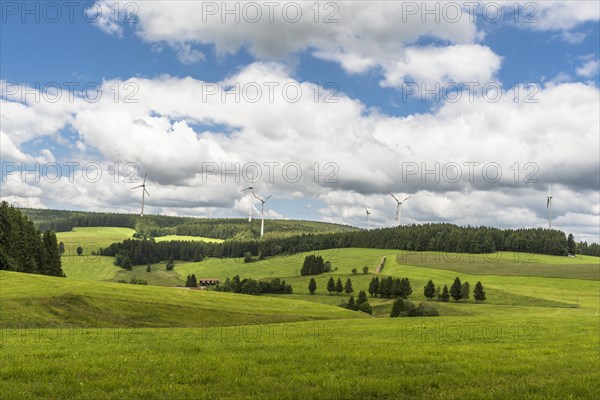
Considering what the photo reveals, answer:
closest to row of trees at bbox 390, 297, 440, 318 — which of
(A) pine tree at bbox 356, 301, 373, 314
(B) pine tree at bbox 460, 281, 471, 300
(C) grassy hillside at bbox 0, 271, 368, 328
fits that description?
(A) pine tree at bbox 356, 301, 373, 314

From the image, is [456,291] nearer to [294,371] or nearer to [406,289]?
[406,289]

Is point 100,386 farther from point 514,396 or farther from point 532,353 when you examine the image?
point 532,353

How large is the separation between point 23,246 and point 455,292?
123 metres

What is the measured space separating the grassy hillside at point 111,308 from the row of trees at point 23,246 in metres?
31.2

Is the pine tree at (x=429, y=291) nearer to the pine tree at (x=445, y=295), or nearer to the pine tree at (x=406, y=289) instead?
the pine tree at (x=445, y=295)

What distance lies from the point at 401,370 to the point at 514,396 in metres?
3.94

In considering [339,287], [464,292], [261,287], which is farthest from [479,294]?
[261,287]

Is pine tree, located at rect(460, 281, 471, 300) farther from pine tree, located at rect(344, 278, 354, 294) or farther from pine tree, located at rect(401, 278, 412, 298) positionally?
pine tree, located at rect(344, 278, 354, 294)

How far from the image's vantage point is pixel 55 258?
11638 cm

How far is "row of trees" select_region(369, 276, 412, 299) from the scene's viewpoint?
150 m

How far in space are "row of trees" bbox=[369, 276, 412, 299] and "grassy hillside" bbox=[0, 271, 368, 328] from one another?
82.5 m

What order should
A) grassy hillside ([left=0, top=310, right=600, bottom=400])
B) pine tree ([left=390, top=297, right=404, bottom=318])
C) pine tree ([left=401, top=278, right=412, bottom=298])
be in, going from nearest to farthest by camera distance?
grassy hillside ([left=0, top=310, right=600, bottom=400]) → pine tree ([left=390, top=297, right=404, bottom=318]) → pine tree ([left=401, top=278, right=412, bottom=298])

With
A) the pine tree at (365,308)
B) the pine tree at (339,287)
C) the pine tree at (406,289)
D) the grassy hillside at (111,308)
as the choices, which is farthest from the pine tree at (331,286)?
the grassy hillside at (111,308)

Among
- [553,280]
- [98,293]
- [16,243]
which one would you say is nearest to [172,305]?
[98,293]
